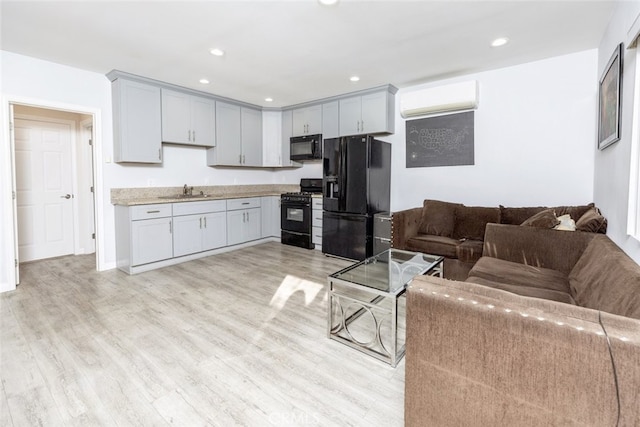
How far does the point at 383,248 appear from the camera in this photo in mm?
4164

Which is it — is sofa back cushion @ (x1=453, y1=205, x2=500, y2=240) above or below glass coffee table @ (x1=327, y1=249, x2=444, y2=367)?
above

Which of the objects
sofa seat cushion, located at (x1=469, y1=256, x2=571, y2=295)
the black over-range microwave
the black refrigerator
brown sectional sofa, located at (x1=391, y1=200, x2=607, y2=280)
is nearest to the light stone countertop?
the black over-range microwave

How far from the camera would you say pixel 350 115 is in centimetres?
456

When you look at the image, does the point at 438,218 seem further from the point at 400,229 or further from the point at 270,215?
the point at 270,215

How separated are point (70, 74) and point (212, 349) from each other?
3683 millimetres

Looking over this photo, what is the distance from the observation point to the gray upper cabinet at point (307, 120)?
500cm

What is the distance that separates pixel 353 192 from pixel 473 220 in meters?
1.54

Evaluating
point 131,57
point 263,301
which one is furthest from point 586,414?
point 131,57

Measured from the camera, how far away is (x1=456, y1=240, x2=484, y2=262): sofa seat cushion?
A: 3.04 metres

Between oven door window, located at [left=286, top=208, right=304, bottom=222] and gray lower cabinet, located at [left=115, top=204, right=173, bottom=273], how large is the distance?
189 centimetres

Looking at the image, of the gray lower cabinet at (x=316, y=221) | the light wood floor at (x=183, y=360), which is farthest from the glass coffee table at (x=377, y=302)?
the gray lower cabinet at (x=316, y=221)

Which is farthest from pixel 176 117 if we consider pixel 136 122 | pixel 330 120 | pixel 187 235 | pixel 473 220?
pixel 473 220

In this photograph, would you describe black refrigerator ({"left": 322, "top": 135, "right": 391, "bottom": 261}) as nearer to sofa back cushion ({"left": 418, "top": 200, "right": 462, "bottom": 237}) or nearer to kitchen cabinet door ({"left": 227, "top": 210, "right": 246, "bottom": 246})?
sofa back cushion ({"left": 418, "top": 200, "right": 462, "bottom": 237})

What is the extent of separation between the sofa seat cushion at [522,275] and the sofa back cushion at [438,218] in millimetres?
1169
